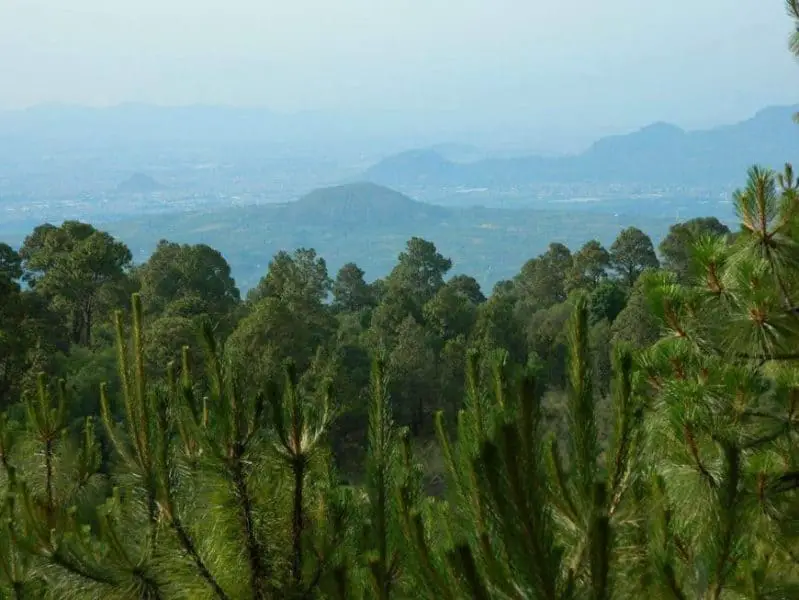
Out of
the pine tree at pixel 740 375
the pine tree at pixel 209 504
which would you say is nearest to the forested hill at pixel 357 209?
the pine tree at pixel 740 375

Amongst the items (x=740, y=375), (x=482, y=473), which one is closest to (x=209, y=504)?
(x=482, y=473)

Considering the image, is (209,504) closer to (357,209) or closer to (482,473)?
(482,473)

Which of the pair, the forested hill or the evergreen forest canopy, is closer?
the evergreen forest canopy

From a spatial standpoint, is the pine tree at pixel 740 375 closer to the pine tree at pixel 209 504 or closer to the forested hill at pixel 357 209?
the pine tree at pixel 209 504

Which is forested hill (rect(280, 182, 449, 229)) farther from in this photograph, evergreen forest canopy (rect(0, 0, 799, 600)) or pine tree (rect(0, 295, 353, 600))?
pine tree (rect(0, 295, 353, 600))

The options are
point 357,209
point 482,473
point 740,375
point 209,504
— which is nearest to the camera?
point 482,473

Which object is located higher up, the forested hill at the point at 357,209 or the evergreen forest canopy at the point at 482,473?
the forested hill at the point at 357,209

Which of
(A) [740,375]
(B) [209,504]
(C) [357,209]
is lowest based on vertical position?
(B) [209,504]

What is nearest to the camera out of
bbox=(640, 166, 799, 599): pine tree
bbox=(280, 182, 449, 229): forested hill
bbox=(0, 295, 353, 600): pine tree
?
bbox=(0, 295, 353, 600): pine tree

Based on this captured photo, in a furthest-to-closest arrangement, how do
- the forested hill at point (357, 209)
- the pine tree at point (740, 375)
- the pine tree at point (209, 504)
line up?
the forested hill at point (357, 209) < the pine tree at point (740, 375) < the pine tree at point (209, 504)

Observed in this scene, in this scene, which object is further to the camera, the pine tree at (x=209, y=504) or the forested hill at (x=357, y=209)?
the forested hill at (x=357, y=209)

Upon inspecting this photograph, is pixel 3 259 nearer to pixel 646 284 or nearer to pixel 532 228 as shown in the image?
pixel 646 284

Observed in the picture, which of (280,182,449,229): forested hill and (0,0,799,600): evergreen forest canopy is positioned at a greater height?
(280,182,449,229): forested hill

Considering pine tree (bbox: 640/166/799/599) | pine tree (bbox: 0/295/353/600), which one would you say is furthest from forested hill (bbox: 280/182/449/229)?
pine tree (bbox: 0/295/353/600)
